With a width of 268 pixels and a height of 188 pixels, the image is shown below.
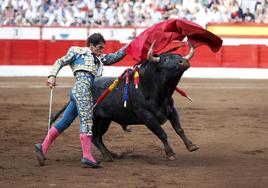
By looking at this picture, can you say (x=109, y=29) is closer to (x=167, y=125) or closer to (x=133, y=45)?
(x=167, y=125)

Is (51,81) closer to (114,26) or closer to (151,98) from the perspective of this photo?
(151,98)

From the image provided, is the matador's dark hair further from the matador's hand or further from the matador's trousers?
the matador's hand

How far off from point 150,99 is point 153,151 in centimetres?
95

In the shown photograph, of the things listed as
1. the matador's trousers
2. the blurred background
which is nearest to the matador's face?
the matador's trousers

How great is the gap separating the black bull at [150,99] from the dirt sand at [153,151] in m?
0.35

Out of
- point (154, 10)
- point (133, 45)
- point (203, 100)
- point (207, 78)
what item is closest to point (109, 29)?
point (154, 10)

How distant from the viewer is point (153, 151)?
7.70m

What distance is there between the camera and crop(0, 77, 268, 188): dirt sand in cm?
589

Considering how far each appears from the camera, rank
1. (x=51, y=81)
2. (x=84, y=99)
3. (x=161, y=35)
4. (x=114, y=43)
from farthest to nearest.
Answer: (x=114, y=43)
(x=161, y=35)
(x=84, y=99)
(x=51, y=81)

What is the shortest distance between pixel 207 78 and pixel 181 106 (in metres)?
7.53

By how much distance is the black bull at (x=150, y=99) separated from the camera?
22.4ft

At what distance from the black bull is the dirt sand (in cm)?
35

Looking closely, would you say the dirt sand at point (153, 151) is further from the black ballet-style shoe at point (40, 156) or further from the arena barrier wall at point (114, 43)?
the arena barrier wall at point (114, 43)

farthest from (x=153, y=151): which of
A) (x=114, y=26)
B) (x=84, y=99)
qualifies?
(x=114, y=26)
